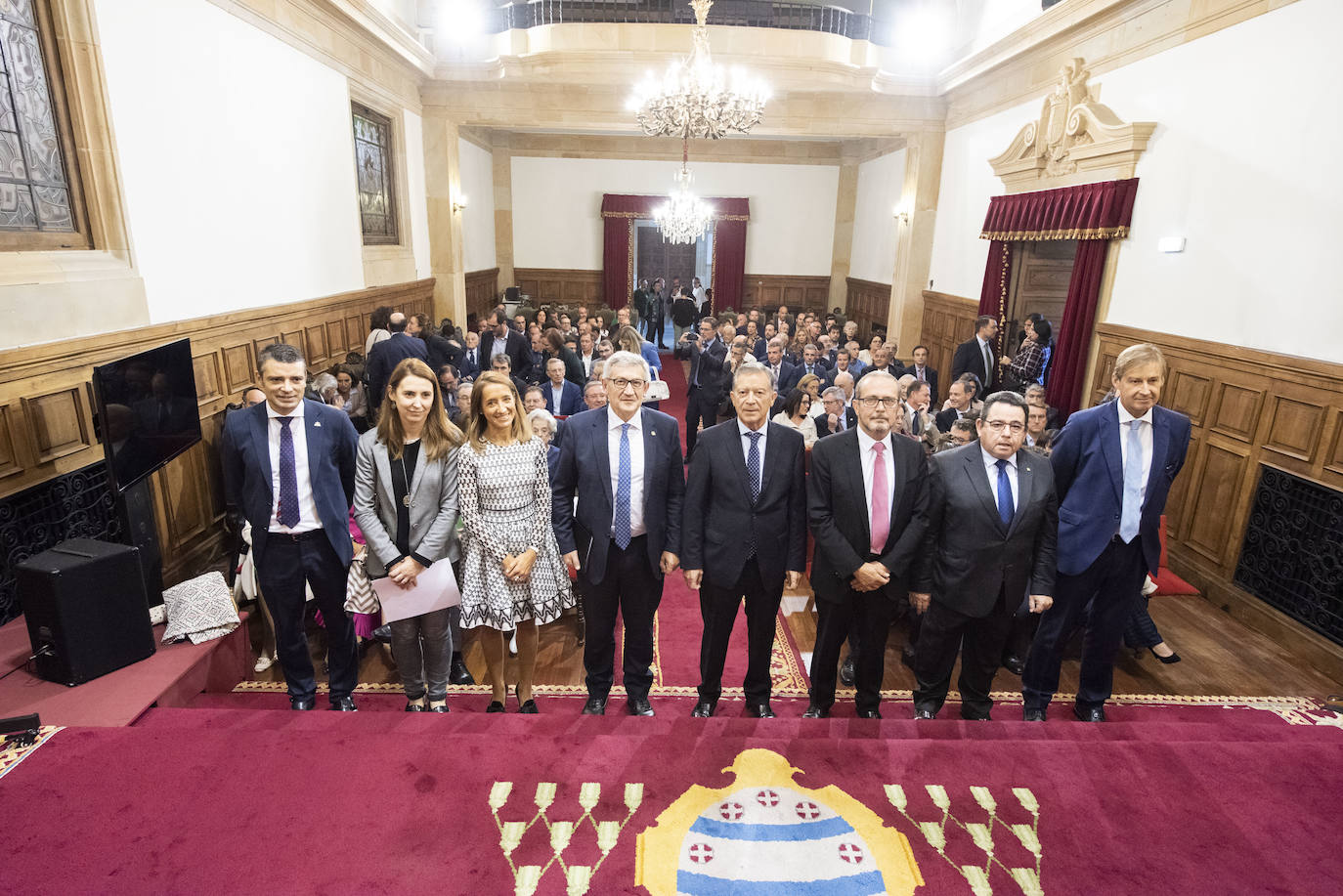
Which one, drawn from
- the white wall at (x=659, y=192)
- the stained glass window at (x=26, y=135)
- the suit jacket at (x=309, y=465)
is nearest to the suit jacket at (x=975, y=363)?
the suit jacket at (x=309, y=465)

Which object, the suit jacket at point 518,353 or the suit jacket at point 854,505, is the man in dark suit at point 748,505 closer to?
the suit jacket at point 854,505

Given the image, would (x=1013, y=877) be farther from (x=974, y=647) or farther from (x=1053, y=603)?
(x=1053, y=603)

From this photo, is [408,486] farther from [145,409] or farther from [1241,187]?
[1241,187]

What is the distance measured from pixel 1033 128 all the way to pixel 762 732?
764 centimetres

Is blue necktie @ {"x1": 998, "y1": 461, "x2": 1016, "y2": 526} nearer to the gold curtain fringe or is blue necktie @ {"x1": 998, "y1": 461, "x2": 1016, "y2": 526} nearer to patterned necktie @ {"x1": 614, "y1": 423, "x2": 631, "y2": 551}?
patterned necktie @ {"x1": 614, "y1": 423, "x2": 631, "y2": 551}

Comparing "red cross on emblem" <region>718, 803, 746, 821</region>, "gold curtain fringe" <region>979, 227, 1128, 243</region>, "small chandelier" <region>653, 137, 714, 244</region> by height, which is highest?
"small chandelier" <region>653, 137, 714, 244</region>

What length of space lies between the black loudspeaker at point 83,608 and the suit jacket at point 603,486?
191 cm

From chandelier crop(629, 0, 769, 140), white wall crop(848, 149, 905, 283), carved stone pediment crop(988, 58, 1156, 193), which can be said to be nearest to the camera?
carved stone pediment crop(988, 58, 1156, 193)

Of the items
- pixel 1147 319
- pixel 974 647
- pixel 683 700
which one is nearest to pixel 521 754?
pixel 683 700

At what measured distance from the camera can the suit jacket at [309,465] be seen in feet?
9.80

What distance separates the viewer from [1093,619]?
327cm

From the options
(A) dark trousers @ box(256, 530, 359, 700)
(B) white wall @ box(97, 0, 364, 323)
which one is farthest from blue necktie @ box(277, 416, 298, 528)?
(B) white wall @ box(97, 0, 364, 323)

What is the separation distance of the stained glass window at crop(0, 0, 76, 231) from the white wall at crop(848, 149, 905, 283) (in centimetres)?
1072

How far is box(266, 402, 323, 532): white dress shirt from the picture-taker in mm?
2996
